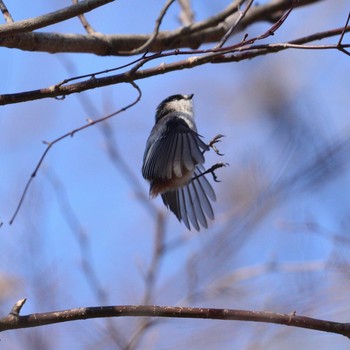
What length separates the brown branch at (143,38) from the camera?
7.93 ft

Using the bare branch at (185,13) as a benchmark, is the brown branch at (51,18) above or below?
below

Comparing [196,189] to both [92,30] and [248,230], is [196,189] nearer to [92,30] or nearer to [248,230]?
[248,230]

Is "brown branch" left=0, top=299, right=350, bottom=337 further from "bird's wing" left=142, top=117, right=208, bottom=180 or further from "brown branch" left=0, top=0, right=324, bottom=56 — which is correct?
"brown branch" left=0, top=0, right=324, bottom=56

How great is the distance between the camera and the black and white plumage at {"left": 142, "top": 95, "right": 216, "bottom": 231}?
2475mm

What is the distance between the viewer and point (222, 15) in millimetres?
2904

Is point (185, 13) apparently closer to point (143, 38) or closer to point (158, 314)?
point (143, 38)

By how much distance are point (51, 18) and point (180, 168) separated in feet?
2.69

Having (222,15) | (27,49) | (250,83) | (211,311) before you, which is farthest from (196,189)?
(250,83)

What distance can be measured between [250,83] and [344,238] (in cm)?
181

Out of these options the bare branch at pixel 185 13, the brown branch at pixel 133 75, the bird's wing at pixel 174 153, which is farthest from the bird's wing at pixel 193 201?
the bare branch at pixel 185 13

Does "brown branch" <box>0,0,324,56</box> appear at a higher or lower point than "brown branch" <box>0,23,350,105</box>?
higher

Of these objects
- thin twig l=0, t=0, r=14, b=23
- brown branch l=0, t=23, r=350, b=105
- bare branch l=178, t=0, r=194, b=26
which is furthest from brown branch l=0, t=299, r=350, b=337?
bare branch l=178, t=0, r=194, b=26

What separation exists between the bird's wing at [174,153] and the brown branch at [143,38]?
40 cm

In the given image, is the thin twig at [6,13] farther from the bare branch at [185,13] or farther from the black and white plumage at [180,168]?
the bare branch at [185,13]
